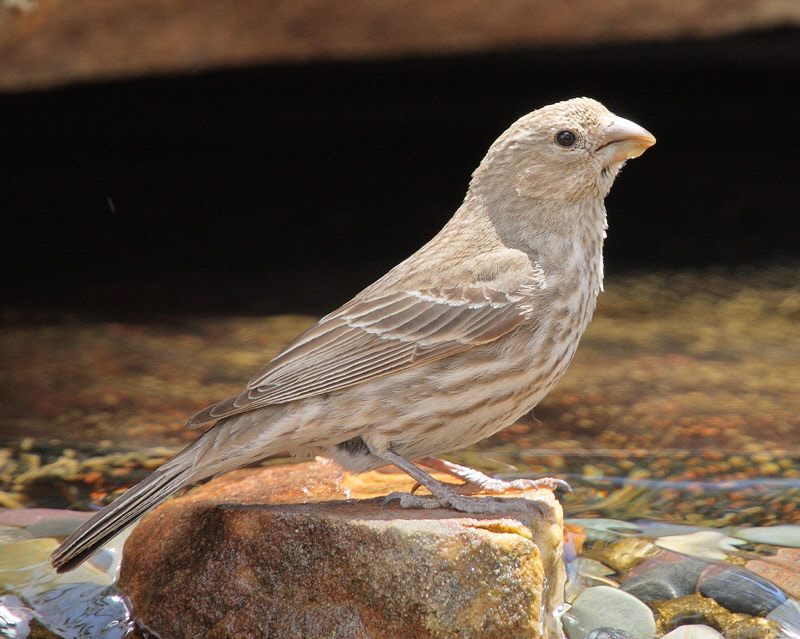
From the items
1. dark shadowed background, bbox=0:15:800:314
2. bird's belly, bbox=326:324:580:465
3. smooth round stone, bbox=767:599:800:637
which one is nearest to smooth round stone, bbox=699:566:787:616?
smooth round stone, bbox=767:599:800:637

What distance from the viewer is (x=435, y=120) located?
12391 mm

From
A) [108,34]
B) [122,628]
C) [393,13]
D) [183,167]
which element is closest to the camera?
[122,628]

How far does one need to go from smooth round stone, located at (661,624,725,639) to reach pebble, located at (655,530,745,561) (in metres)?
0.43

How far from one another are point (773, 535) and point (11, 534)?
11.8ft

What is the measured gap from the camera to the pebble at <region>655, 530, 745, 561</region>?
4.58 metres

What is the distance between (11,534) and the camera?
4781mm

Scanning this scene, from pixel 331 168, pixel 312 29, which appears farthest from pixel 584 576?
pixel 331 168

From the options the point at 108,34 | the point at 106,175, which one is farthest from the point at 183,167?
the point at 108,34

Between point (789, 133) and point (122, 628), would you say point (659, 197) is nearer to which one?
point (789, 133)

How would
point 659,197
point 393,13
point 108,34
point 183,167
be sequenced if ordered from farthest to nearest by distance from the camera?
point 183,167 < point 659,197 < point 393,13 < point 108,34

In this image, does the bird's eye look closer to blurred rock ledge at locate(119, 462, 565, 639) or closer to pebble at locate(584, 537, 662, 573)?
blurred rock ledge at locate(119, 462, 565, 639)

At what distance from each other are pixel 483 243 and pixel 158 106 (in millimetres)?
8336

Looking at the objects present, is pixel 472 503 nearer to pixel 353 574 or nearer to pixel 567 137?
pixel 353 574

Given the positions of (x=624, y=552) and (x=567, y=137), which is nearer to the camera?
(x=567, y=137)
